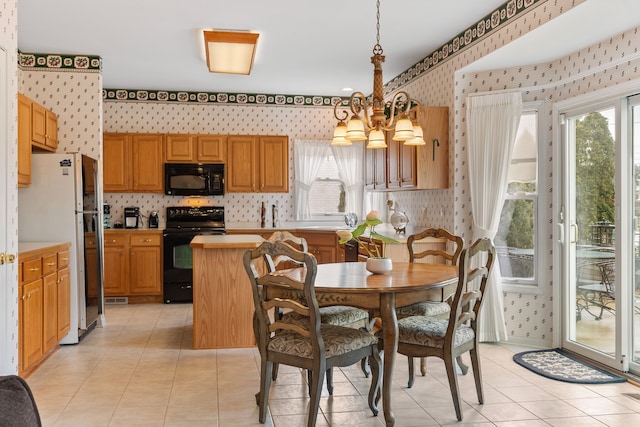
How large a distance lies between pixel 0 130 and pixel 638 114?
3980mm

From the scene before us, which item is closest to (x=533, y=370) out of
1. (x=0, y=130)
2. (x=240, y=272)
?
(x=240, y=272)

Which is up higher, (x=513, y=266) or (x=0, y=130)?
(x=0, y=130)

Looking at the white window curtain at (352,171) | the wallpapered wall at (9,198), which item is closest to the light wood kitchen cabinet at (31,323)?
the wallpapered wall at (9,198)

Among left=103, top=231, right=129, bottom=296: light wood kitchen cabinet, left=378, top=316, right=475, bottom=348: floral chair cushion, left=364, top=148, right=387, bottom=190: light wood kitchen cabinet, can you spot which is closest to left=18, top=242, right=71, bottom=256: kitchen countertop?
left=103, top=231, right=129, bottom=296: light wood kitchen cabinet

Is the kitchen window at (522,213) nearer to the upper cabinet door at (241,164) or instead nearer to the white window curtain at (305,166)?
the white window curtain at (305,166)

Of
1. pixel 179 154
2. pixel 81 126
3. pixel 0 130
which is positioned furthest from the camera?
pixel 179 154

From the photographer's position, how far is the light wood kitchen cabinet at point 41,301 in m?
3.76

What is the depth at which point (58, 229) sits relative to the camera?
4.88 meters

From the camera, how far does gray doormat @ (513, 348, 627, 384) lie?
385 centimetres

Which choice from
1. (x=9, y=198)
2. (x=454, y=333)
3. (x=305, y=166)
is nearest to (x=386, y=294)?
(x=454, y=333)

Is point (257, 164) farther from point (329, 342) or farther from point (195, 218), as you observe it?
point (329, 342)

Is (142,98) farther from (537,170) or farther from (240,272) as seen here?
(537,170)

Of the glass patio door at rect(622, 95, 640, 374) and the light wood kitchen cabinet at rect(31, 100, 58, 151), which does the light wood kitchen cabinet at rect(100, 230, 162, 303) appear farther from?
the glass patio door at rect(622, 95, 640, 374)

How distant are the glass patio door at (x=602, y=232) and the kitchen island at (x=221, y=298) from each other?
255 centimetres
